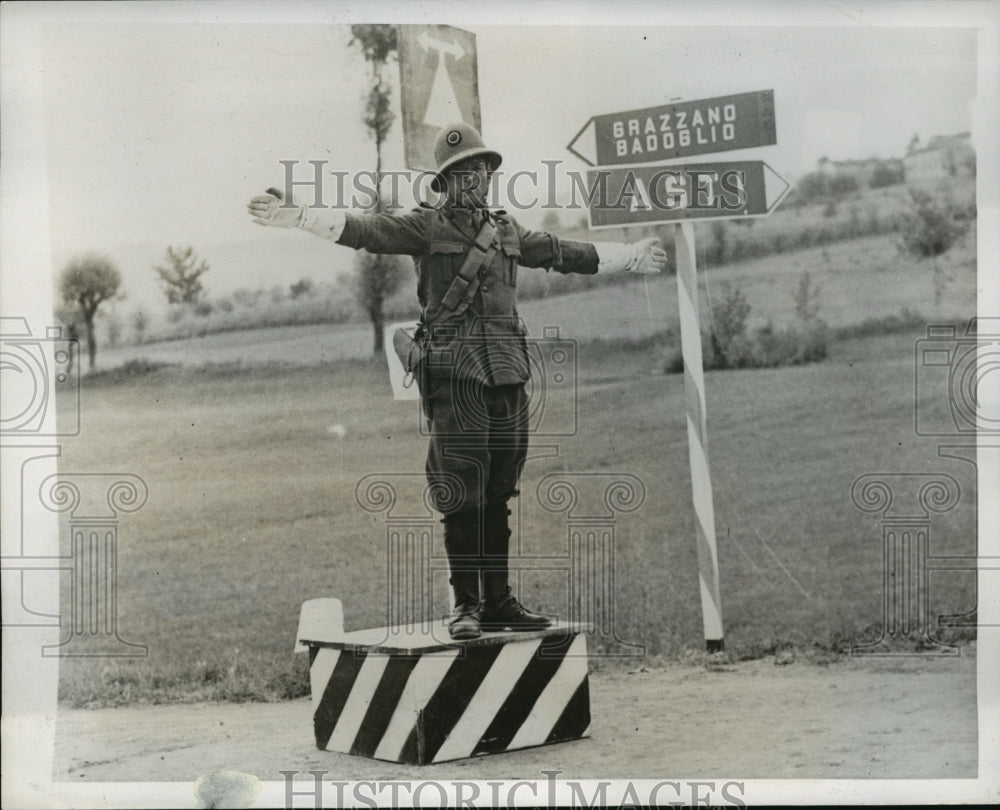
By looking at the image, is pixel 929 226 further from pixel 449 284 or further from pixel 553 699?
pixel 553 699

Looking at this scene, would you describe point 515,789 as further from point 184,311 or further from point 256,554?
point 184,311

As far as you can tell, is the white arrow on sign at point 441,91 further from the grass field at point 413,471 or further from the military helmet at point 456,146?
the grass field at point 413,471

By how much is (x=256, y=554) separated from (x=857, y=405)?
2.36m

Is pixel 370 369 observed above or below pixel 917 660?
above

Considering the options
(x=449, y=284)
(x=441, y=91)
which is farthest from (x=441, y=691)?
(x=441, y=91)

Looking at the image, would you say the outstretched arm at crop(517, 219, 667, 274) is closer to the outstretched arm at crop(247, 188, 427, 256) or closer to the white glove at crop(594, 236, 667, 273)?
the white glove at crop(594, 236, 667, 273)

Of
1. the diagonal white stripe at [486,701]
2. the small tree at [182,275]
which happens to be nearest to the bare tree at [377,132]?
the small tree at [182,275]

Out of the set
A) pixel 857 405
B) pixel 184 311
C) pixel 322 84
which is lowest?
pixel 857 405

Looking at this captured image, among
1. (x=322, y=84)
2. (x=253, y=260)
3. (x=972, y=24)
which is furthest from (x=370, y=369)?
(x=972, y=24)

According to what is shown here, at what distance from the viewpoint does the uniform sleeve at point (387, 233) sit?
18.5ft

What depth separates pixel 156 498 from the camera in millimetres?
5801

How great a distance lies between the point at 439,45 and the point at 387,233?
74 cm

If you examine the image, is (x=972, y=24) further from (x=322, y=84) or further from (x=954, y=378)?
(x=322, y=84)

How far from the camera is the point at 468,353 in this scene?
18.8ft
